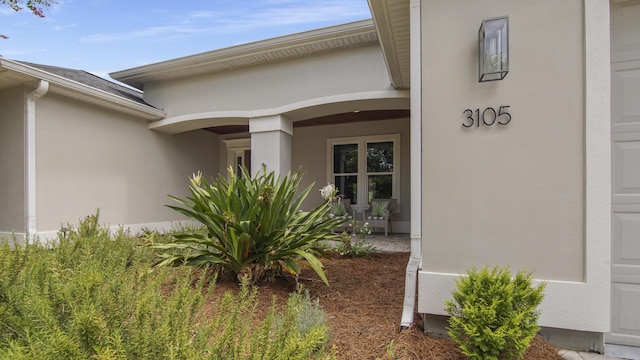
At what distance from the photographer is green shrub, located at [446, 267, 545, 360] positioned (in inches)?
74.9

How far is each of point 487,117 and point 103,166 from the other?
23.8 feet

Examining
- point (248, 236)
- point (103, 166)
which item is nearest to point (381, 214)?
point (248, 236)

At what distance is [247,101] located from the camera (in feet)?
23.4

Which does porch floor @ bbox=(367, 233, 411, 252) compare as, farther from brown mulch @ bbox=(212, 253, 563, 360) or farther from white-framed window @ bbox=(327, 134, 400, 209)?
brown mulch @ bbox=(212, 253, 563, 360)

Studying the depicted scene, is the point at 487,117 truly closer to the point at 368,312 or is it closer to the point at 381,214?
the point at 368,312

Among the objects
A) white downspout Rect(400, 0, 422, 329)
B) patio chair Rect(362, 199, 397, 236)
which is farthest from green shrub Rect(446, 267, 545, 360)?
patio chair Rect(362, 199, 397, 236)

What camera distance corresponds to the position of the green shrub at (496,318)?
190 centimetres

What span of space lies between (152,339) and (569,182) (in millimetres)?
2682

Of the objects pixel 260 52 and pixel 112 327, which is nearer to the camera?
pixel 112 327

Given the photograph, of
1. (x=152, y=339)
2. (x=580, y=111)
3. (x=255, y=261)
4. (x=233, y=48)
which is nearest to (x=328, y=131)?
(x=233, y=48)

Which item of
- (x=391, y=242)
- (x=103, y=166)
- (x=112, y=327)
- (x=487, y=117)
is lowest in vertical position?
(x=391, y=242)

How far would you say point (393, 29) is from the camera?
361 cm

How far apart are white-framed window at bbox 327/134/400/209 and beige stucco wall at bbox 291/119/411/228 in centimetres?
13

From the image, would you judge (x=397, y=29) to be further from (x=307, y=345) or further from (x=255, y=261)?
(x=307, y=345)
